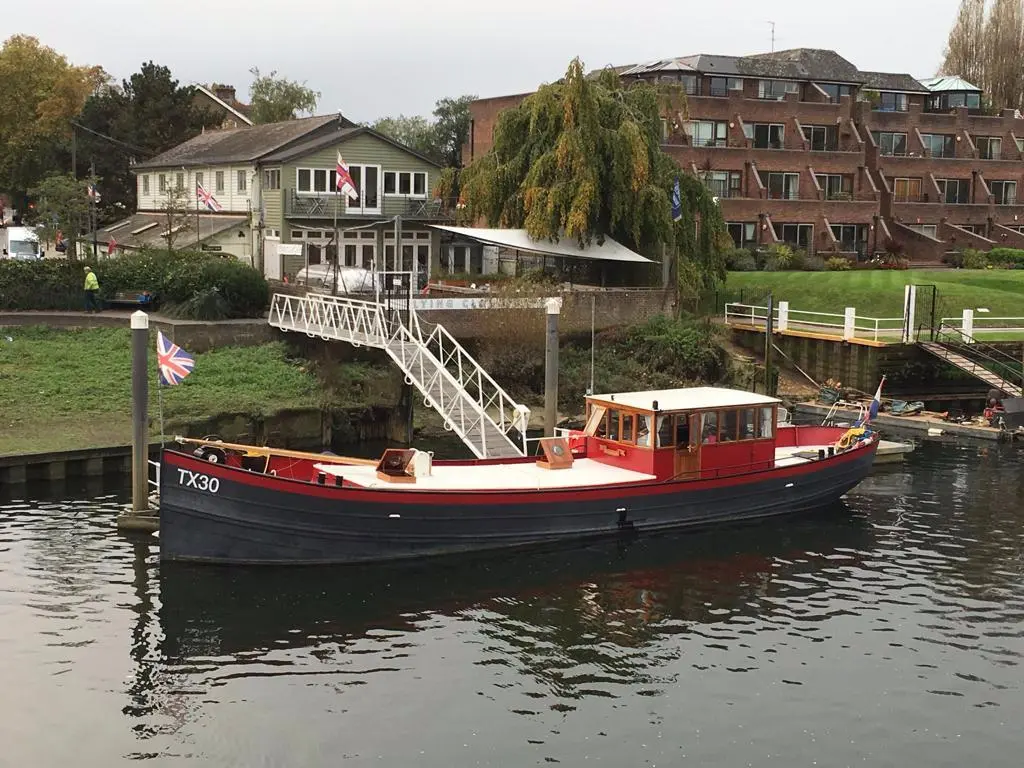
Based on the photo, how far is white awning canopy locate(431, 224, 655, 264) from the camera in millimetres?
49188

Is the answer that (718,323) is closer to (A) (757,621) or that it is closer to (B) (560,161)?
(B) (560,161)

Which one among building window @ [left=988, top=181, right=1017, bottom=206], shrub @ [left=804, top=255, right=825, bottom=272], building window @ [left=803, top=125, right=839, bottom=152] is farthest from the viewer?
building window @ [left=988, top=181, right=1017, bottom=206]

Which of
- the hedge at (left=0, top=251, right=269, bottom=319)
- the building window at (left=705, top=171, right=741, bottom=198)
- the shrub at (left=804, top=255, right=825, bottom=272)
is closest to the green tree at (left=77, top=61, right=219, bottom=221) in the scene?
the hedge at (left=0, top=251, right=269, bottom=319)

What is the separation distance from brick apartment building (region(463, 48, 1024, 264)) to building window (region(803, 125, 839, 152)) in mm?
57

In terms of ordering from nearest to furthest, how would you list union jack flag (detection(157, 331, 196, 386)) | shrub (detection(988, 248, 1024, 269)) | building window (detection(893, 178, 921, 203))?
1. union jack flag (detection(157, 331, 196, 386))
2. shrub (detection(988, 248, 1024, 269))
3. building window (detection(893, 178, 921, 203))

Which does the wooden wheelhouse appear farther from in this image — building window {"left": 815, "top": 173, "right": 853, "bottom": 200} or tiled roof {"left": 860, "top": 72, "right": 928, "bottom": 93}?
tiled roof {"left": 860, "top": 72, "right": 928, "bottom": 93}

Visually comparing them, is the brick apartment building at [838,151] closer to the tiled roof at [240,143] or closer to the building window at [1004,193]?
the building window at [1004,193]

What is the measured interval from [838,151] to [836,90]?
416 centimetres

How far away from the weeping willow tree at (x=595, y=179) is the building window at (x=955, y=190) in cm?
2720

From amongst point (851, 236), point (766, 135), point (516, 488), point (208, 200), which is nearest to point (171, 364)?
point (516, 488)

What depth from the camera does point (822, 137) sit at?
7100 centimetres

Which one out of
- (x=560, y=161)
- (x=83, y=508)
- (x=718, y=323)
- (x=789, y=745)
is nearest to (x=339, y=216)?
(x=560, y=161)

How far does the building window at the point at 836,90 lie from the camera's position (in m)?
71.5

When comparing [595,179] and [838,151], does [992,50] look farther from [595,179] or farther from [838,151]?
[595,179]
